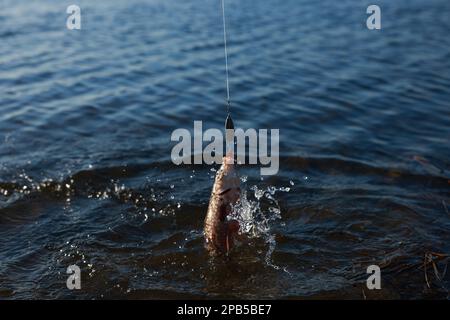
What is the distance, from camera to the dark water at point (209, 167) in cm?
598

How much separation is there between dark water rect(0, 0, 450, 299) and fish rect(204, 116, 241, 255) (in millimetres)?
510

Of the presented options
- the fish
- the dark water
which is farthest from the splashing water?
the fish

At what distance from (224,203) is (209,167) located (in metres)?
2.93

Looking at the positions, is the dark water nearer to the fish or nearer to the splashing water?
the splashing water

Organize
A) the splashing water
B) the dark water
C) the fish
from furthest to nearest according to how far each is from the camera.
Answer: the splashing water → the dark water → the fish

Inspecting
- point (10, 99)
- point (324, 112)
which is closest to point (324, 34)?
point (324, 112)

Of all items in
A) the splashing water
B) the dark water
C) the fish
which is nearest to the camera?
the fish

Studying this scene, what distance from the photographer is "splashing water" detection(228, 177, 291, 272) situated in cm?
651

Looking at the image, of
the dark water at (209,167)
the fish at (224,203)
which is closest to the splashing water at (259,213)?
the dark water at (209,167)

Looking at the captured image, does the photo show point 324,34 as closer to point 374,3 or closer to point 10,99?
point 374,3

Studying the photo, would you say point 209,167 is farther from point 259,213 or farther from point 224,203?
point 224,203

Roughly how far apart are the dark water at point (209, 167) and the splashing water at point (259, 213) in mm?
64

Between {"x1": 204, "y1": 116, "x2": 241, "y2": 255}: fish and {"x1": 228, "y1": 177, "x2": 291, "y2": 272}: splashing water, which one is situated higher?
{"x1": 204, "y1": 116, "x2": 241, "y2": 255}: fish
